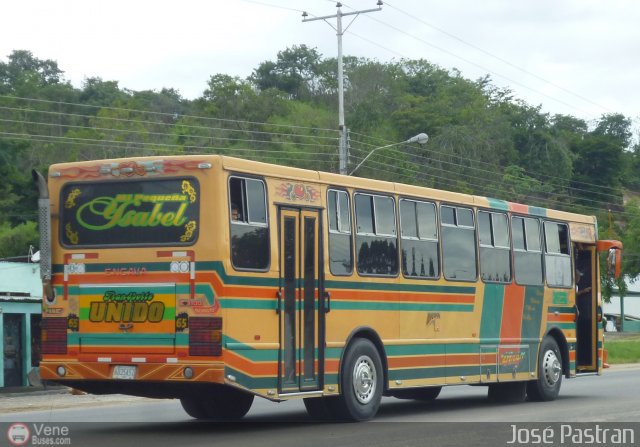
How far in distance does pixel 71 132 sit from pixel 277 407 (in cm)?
5909

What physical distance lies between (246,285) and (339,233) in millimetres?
2090

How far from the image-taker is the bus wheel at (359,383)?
50.2ft

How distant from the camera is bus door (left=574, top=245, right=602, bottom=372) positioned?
21.7 m

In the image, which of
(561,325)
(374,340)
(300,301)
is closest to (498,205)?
Answer: (561,325)

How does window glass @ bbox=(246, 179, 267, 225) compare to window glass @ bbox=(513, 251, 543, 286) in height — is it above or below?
above

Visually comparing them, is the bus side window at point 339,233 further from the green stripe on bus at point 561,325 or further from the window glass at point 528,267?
the green stripe on bus at point 561,325

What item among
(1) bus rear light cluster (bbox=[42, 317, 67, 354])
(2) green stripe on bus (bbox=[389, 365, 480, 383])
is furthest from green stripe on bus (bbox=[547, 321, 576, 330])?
(1) bus rear light cluster (bbox=[42, 317, 67, 354])

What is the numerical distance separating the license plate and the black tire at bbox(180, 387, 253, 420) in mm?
2231

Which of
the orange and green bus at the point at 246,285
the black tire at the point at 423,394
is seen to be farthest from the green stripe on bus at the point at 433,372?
the black tire at the point at 423,394

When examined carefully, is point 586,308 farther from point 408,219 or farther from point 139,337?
point 139,337

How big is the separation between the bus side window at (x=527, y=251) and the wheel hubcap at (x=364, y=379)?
4.78m

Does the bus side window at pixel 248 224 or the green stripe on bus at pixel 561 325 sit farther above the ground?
the bus side window at pixel 248 224

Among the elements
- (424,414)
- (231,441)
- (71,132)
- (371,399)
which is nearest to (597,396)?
(424,414)

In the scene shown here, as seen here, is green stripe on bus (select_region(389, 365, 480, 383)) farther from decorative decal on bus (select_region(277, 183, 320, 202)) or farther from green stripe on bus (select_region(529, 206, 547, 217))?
green stripe on bus (select_region(529, 206, 547, 217))
